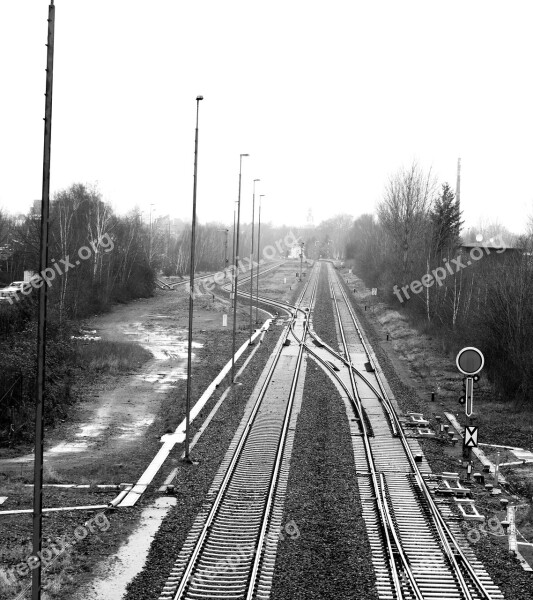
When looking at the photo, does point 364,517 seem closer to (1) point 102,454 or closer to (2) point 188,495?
(2) point 188,495

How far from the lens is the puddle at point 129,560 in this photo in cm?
1003

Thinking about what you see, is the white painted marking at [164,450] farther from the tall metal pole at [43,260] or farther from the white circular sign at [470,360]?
the white circular sign at [470,360]

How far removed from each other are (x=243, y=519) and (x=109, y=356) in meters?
21.0

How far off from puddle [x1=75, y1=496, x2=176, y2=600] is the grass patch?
56.1 ft

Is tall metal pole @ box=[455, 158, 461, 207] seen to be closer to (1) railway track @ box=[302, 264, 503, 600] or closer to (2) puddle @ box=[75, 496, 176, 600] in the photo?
(1) railway track @ box=[302, 264, 503, 600]

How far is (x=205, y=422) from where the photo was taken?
21.4 meters

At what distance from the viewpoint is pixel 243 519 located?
1312 centimetres

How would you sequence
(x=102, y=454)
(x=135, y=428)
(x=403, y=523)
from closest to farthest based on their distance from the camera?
1. (x=403, y=523)
2. (x=102, y=454)
3. (x=135, y=428)

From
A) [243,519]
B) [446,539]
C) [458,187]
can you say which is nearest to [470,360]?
[446,539]

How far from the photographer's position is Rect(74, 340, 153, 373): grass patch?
100.0ft

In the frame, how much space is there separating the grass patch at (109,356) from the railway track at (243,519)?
30.2 feet

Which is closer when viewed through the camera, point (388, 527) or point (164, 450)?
point (388, 527)

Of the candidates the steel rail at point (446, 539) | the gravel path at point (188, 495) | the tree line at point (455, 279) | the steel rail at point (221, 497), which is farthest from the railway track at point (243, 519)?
the tree line at point (455, 279)

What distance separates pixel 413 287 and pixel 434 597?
42.6 m
